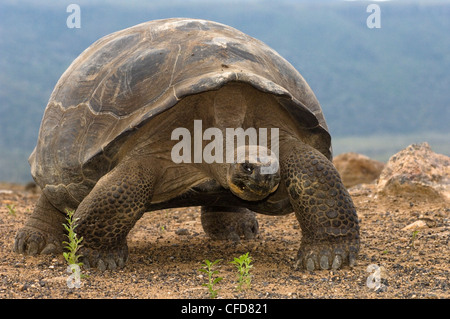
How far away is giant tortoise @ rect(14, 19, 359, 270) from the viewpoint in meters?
4.42

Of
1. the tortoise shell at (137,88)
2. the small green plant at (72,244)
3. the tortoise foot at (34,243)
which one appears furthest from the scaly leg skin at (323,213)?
the tortoise foot at (34,243)

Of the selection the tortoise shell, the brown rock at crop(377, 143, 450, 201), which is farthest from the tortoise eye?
the brown rock at crop(377, 143, 450, 201)

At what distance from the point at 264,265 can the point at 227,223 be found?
161 centimetres

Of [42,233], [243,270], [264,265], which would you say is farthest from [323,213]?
[42,233]

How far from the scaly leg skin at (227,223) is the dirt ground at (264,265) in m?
0.12

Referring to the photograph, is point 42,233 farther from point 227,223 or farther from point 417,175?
point 417,175

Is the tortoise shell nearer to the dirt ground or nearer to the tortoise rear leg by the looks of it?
the tortoise rear leg

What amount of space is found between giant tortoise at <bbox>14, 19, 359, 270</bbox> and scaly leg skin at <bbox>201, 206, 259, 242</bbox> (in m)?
1.32

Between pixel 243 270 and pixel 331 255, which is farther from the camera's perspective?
pixel 331 255

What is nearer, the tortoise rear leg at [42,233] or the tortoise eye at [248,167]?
the tortoise eye at [248,167]

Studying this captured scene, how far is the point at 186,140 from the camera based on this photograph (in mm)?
4711

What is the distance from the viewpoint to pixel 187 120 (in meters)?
4.70

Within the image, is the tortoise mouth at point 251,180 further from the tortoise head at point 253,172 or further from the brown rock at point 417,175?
the brown rock at point 417,175

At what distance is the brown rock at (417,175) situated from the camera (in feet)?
24.4
